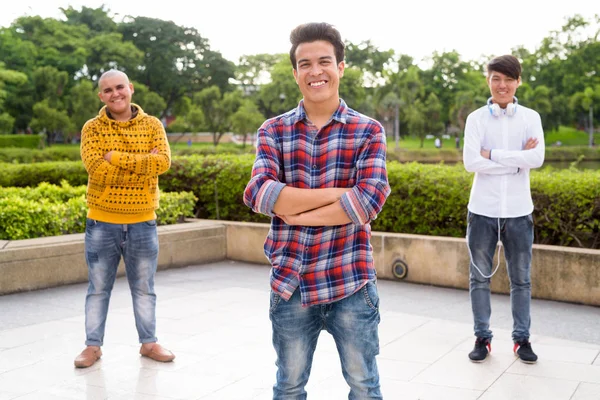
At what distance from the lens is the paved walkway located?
4465mm

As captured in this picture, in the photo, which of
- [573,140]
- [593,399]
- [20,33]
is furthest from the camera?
[573,140]

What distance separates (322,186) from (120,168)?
237 cm

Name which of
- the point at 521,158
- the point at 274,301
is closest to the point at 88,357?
the point at 274,301

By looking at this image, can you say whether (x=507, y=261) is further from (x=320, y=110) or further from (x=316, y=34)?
(x=316, y=34)

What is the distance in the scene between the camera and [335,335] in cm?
292

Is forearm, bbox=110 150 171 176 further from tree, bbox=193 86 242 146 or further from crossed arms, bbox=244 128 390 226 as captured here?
tree, bbox=193 86 242 146

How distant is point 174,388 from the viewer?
177 inches

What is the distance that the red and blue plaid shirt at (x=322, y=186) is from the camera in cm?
280

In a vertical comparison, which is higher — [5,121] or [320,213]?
[5,121]

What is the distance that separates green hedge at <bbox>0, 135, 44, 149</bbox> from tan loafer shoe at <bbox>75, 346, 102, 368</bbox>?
41.7 metres

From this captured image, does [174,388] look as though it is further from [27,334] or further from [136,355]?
[27,334]

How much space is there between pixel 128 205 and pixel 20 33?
48.6 m

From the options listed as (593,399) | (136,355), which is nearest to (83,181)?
(136,355)

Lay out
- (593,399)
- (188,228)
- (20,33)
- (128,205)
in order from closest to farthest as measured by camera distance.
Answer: (593,399)
(128,205)
(188,228)
(20,33)
